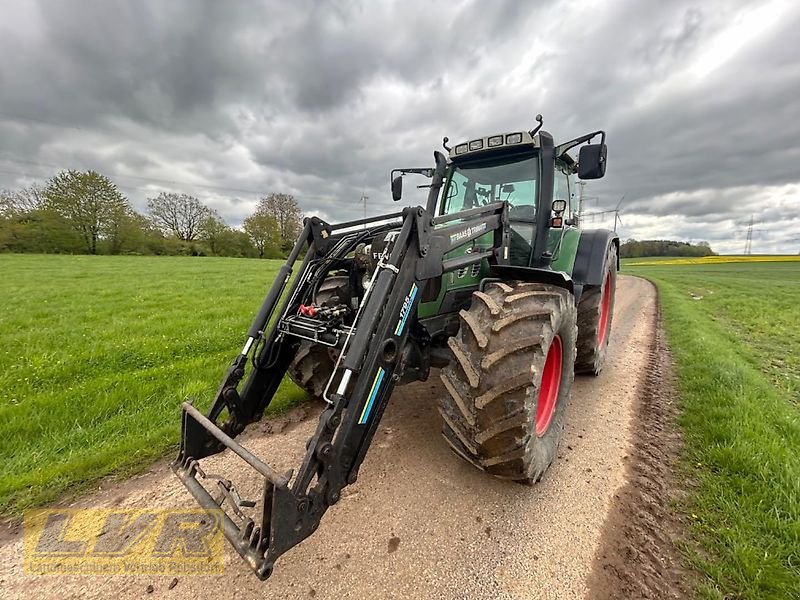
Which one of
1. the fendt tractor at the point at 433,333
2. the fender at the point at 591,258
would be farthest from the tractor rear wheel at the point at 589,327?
the fender at the point at 591,258

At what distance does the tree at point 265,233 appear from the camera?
161ft

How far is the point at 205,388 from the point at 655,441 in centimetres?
Result: 427

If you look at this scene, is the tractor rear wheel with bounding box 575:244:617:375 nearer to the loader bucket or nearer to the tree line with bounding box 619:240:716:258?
the loader bucket

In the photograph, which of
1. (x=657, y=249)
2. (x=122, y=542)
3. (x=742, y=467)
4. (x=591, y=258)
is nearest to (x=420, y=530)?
(x=122, y=542)

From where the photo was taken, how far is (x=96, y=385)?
393 cm

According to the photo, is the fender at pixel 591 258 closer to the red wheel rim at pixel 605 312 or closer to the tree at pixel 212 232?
the red wheel rim at pixel 605 312

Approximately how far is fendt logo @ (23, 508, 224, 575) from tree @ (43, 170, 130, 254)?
1868 inches

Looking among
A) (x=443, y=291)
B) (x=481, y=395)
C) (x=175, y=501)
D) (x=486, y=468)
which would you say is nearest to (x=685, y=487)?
(x=486, y=468)

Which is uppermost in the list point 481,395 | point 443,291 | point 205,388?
point 443,291

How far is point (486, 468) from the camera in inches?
91.7

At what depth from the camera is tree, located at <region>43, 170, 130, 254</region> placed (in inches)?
1502

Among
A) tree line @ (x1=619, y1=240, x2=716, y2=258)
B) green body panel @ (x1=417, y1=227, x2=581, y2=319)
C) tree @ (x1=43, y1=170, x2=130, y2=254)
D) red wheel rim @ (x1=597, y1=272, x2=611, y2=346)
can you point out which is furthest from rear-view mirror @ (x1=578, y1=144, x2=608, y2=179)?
tree line @ (x1=619, y1=240, x2=716, y2=258)

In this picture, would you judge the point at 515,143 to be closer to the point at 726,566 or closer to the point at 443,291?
the point at 443,291

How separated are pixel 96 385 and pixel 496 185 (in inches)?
181
